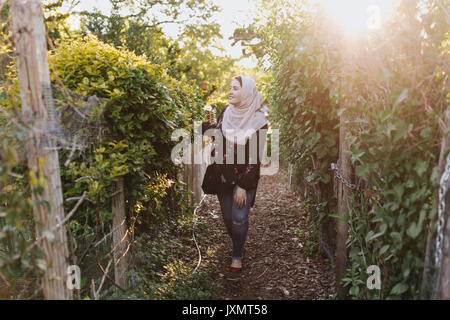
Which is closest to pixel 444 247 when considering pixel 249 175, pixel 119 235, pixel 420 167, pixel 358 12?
pixel 420 167

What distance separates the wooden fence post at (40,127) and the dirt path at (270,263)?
182cm

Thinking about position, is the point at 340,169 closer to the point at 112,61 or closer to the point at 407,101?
the point at 407,101

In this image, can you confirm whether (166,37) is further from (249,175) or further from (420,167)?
(420,167)

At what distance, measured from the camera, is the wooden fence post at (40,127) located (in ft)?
6.17

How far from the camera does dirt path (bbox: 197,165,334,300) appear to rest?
357 centimetres

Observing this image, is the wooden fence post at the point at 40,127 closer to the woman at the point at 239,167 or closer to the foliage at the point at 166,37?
the woman at the point at 239,167

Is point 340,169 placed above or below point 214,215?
above

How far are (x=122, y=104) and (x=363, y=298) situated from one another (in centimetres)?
250

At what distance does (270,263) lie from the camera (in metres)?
4.30

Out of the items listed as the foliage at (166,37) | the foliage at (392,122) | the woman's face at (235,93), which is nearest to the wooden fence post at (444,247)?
the foliage at (392,122)

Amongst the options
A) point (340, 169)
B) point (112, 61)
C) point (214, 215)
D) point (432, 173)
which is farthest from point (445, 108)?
point (214, 215)

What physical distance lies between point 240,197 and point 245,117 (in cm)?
93

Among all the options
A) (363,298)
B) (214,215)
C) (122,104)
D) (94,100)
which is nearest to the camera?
(94,100)

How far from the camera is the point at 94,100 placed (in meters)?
2.46
